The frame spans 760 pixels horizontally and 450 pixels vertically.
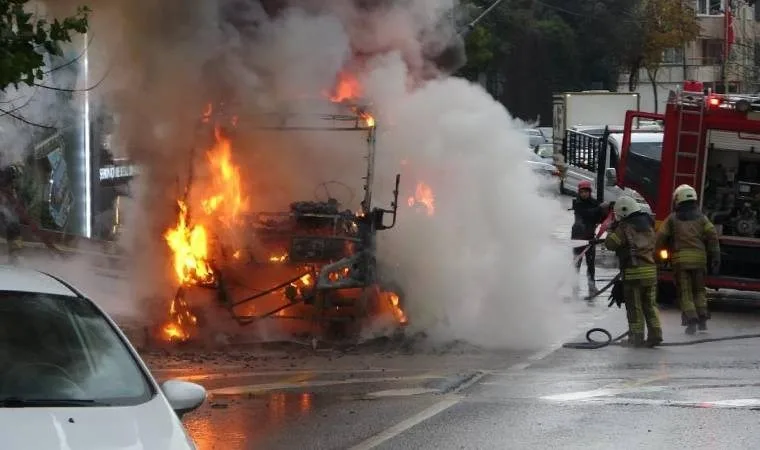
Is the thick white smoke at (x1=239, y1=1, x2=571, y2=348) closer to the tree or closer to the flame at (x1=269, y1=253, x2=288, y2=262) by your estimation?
the flame at (x1=269, y1=253, x2=288, y2=262)

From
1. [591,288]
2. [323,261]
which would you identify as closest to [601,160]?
[591,288]

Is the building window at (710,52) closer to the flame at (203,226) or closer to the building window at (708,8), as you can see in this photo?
the building window at (708,8)

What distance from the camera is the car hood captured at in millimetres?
4391

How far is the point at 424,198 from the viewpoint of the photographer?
13.3 m

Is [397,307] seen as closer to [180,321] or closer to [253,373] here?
[180,321]

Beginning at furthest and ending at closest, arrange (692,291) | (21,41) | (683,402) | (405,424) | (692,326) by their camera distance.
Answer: (692,291), (692,326), (683,402), (405,424), (21,41)

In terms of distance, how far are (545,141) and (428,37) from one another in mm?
27100

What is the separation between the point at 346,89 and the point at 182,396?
8338 millimetres

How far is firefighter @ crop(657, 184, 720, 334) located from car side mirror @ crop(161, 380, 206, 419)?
29.9 feet

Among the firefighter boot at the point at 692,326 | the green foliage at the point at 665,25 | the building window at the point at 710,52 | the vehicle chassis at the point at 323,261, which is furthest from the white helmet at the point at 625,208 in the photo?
the building window at the point at 710,52

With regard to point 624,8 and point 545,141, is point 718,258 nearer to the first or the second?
point 545,141

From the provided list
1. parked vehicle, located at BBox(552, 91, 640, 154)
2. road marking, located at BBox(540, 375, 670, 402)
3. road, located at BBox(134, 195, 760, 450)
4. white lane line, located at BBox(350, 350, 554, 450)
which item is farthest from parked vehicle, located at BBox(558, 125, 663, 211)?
parked vehicle, located at BBox(552, 91, 640, 154)

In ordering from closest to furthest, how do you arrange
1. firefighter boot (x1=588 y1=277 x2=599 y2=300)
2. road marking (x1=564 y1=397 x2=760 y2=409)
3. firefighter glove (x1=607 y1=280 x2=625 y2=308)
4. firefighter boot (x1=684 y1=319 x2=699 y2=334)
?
road marking (x1=564 y1=397 x2=760 y2=409) → firefighter glove (x1=607 y1=280 x2=625 y2=308) → firefighter boot (x1=684 y1=319 x2=699 y2=334) → firefighter boot (x1=588 y1=277 x2=599 y2=300)

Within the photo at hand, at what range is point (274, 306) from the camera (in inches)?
475
